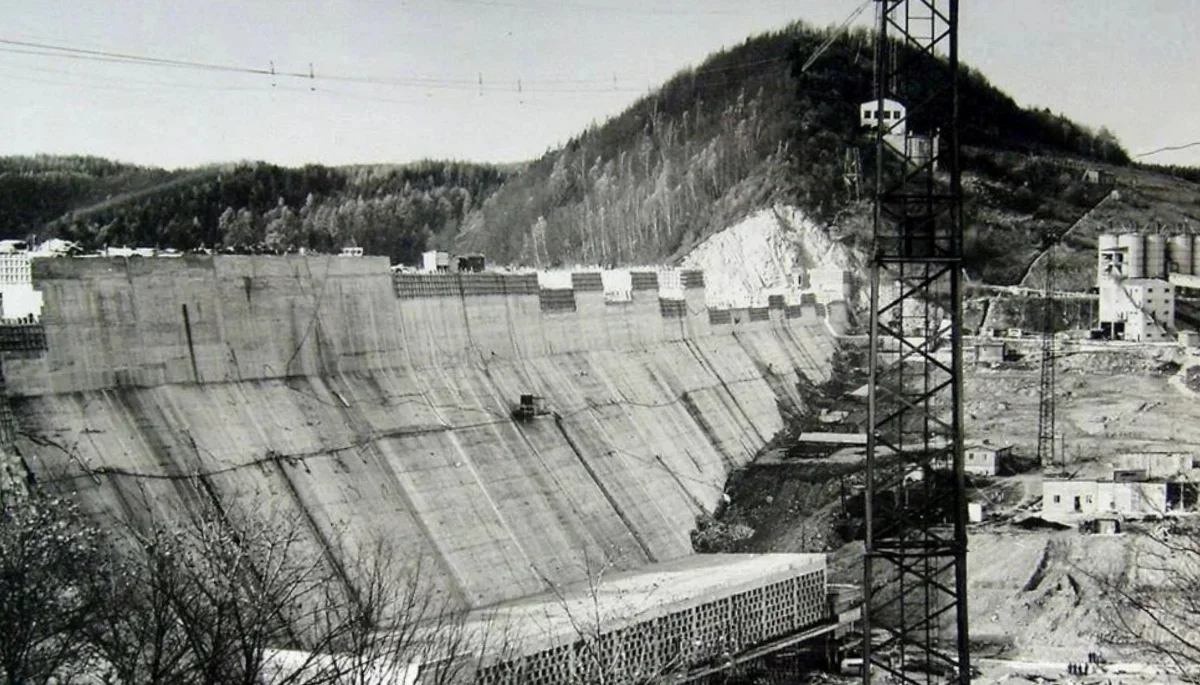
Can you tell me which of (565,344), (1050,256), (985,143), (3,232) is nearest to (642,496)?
(565,344)

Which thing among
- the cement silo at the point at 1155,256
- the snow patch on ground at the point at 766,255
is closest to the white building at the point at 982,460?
the snow patch on ground at the point at 766,255

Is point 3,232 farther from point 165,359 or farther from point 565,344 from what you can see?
point 165,359

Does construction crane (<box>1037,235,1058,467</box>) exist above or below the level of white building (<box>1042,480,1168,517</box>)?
above

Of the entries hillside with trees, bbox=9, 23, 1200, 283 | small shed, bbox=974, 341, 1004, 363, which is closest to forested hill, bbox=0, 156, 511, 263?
hillside with trees, bbox=9, 23, 1200, 283

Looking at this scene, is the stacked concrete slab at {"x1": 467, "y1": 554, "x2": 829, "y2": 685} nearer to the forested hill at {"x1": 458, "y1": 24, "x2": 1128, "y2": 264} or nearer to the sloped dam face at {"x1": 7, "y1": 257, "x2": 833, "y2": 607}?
the sloped dam face at {"x1": 7, "y1": 257, "x2": 833, "y2": 607}

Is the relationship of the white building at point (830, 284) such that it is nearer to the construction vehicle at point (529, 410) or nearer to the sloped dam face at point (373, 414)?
the sloped dam face at point (373, 414)


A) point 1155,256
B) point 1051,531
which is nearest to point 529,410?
point 1051,531
